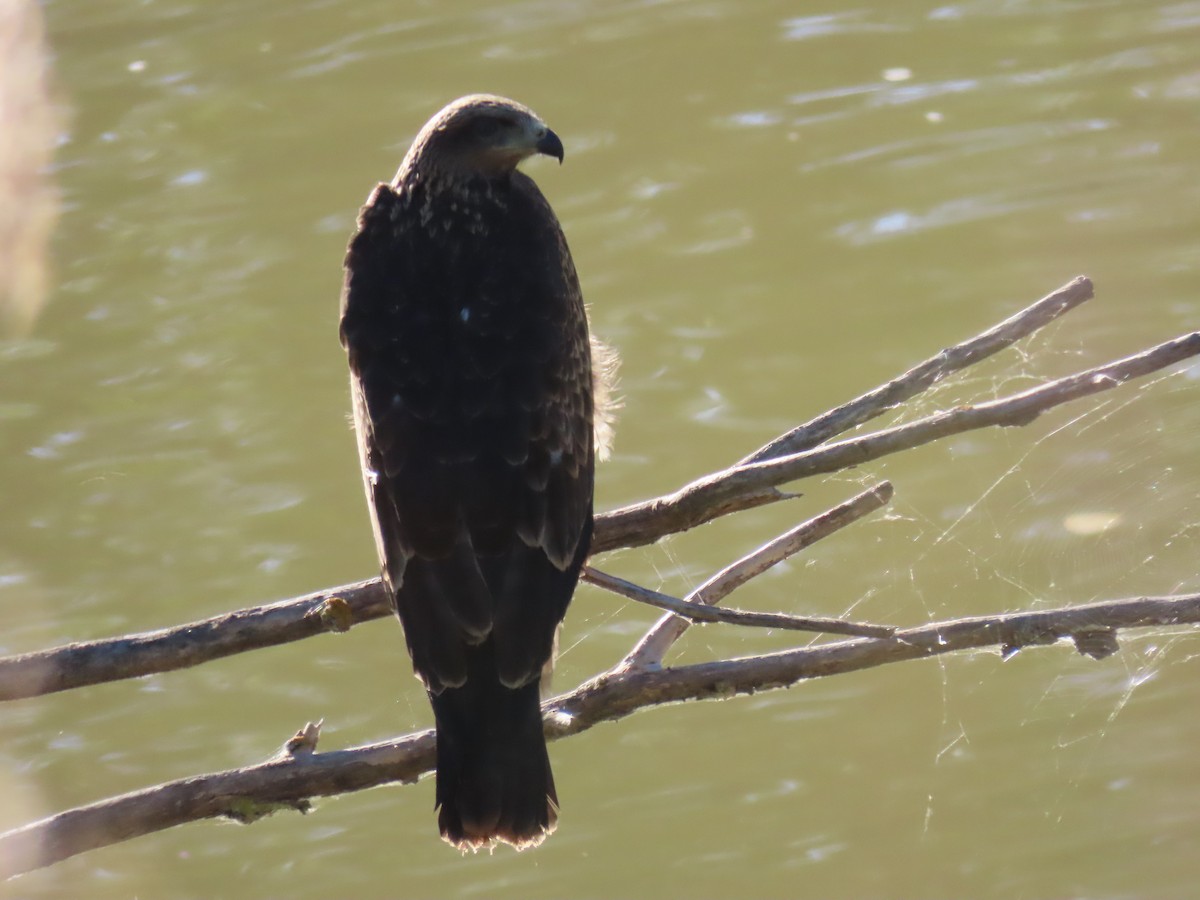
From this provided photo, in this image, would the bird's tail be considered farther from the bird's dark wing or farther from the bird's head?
the bird's head

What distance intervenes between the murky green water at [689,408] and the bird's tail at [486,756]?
2095 millimetres

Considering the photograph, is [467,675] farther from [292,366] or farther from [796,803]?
[292,366]

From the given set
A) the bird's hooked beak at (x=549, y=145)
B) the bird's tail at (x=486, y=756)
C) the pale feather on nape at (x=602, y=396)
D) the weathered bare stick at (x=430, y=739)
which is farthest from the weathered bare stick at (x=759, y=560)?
the bird's hooked beak at (x=549, y=145)

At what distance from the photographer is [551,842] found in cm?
659

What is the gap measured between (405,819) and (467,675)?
9.92ft

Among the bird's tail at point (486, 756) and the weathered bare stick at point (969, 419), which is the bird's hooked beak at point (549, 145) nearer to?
the weathered bare stick at point (969, 419)

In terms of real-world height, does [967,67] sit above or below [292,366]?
above

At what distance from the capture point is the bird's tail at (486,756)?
391 centimetres

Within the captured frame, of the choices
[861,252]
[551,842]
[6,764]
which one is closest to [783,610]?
[551,842]

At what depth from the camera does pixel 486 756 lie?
3.91 m

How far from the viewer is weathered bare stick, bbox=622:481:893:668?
4086 mm

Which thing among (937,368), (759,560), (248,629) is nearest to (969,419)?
(937,368)

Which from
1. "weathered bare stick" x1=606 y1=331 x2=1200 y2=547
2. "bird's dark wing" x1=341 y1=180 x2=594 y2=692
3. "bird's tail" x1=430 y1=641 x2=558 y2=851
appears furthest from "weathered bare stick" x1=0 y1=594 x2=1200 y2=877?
"weathered bare stick" x1=606 y1=331 x2=1200 y2=547

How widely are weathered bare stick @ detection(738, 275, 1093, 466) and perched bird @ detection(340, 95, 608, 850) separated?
518 millimetres
